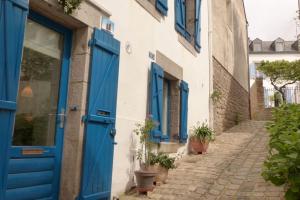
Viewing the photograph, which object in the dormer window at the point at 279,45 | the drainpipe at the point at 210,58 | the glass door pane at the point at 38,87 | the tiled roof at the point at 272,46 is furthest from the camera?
the dormer window at the point at 279,45

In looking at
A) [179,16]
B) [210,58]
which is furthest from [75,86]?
[210,58]

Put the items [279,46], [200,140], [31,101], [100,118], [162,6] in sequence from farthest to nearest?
[279,46] < [200,140] < [162,6] < [100,118] < [31,101]

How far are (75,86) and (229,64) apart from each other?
9366 mm

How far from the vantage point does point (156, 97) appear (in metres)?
6.12

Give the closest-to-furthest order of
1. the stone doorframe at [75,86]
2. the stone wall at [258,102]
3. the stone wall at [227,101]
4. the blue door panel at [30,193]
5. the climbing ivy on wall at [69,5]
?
the blue door panel at [30,193] < the climbing ivy on wall at [69,5] < the stone doorframe at [75,86] < the stone wall at [227,101] < the stone wall at [258,102]

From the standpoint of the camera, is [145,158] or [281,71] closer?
[145,158]

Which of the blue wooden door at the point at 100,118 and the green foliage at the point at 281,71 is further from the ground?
the green foliage at the point at 281,71

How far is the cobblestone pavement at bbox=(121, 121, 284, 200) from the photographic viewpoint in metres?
4.91

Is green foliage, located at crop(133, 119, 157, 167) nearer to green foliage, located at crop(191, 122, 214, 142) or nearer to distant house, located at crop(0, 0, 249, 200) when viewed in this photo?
distant house, located at crop(0, 0, 249, 200)

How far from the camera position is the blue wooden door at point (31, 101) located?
3.13 metres

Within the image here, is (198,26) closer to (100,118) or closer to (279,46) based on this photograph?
(100,118)

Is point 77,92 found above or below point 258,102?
below

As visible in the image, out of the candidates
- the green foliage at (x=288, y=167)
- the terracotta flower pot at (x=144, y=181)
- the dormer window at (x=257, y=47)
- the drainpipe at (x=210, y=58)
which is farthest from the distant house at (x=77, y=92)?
the dormer window at (x=257, y=47)

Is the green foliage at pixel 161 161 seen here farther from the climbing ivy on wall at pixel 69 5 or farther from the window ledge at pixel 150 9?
the climbing ivy on wall at pixel 69 5
